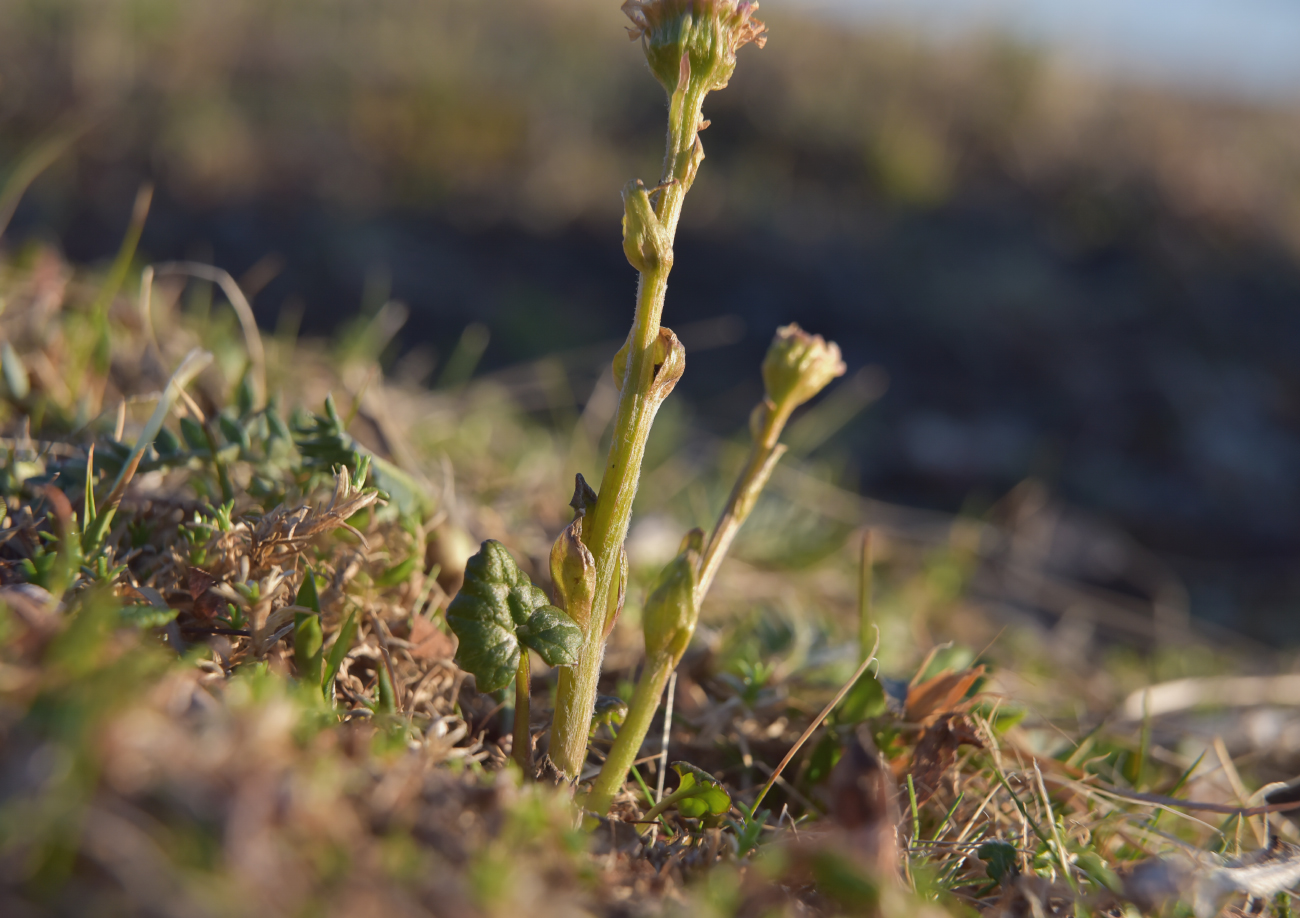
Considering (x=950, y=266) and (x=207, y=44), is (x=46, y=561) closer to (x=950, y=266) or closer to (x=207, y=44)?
(x=950, y=266)

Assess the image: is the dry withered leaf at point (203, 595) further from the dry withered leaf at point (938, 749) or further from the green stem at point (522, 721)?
the dry withered leaf at point (938, 749)

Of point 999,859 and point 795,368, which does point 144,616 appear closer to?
point 795,368

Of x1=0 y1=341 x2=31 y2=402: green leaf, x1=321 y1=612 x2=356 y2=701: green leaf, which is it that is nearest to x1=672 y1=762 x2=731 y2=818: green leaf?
x1=321 y1=612 x2=356 y2=701: green leaf

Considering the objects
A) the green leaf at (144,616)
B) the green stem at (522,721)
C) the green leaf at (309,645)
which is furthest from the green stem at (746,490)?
the green leaf at (144,616)

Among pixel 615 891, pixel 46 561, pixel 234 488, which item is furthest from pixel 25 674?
pixel 234 488

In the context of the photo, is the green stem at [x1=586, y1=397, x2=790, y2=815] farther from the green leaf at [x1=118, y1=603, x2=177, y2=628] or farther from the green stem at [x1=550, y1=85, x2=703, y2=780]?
the green leaf at [x1=118, y1=603, x2=177, y2=628]

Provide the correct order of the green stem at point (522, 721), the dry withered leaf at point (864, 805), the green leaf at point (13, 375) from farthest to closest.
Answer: the green leaf at point (13, 375) < the green stem at point (522, 721) < the dry withered leaf at point (864, 805)
